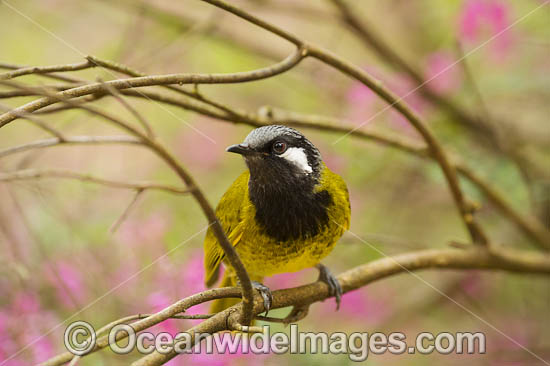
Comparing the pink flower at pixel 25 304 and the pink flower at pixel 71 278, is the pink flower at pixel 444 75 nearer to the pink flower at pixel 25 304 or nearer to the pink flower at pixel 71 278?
the pink flower at pixel 71 278

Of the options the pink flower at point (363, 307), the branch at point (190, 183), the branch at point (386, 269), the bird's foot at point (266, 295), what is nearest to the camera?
the branch at point (190, 183)

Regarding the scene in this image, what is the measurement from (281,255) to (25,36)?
3187mm

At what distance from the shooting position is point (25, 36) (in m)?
4.11

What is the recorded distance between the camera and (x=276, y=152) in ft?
5.03

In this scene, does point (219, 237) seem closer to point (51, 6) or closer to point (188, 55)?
point (188, 55)

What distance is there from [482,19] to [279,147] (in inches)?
82.3

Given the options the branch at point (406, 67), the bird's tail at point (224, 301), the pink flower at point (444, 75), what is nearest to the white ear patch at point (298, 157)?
the bird's tail at point (224, 301)

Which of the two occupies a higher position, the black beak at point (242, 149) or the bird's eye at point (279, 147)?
the bird's eye at point (279, 147)

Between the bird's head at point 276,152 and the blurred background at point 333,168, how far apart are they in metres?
0.61

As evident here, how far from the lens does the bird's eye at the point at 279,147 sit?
151cm

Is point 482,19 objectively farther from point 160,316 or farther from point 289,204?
point 160,316

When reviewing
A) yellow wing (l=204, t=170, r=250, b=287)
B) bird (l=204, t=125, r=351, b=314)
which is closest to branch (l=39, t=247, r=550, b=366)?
bird (l=204, t=125, r=351, b=314)

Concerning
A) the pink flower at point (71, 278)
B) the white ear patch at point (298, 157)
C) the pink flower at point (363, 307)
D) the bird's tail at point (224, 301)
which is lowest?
the bird's tail at point (224, 301)

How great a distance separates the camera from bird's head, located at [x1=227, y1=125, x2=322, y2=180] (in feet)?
4.88
